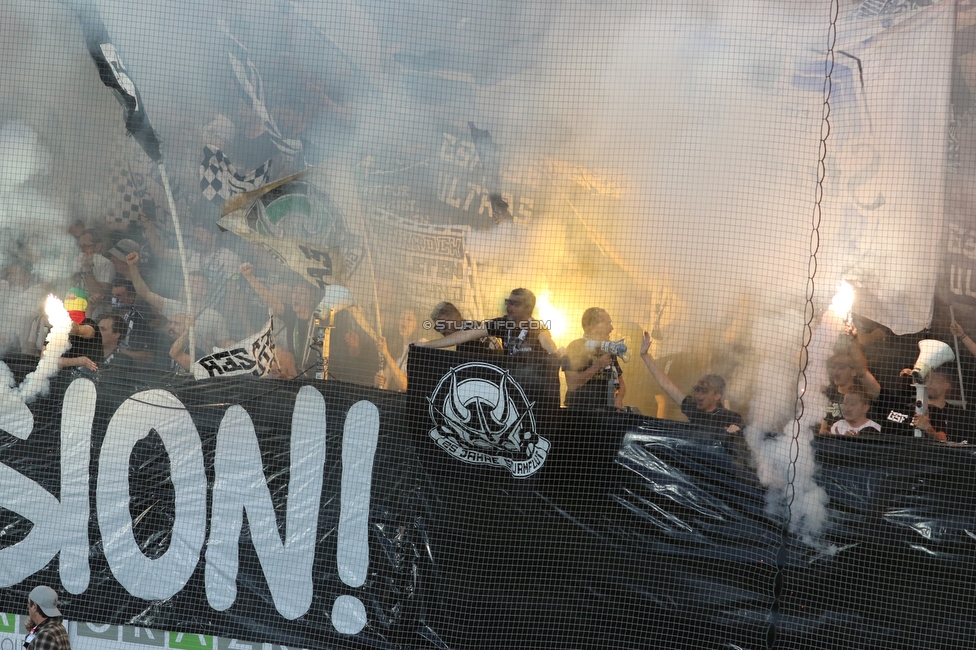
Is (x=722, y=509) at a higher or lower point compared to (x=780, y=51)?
lower

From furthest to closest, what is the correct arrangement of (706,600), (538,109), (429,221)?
(429,221) < (538,109) < (706,600)

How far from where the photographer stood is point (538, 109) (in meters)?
5.23

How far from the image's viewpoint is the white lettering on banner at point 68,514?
14.3ft

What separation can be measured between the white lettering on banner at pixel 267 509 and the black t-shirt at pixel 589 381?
1.30 metres

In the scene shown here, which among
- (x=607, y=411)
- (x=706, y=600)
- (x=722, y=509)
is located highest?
(x=607, y=411)

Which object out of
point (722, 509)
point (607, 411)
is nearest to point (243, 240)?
point (607, 411)

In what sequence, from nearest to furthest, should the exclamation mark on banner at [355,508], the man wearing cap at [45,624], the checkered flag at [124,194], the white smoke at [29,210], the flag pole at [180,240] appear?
the man wearing cap at [45,624], the exclamation mark on banner at [355,508], the flag pole at [180,240], the white smoke at [29,210], the checkered flag at [124,194]

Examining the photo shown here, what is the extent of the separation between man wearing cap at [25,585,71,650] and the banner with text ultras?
423 mm

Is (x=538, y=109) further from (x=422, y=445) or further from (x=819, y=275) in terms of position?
(x=422, y=445)

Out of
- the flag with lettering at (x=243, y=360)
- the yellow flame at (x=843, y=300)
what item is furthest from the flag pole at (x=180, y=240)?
the yellow flame at (x=843, y=300)

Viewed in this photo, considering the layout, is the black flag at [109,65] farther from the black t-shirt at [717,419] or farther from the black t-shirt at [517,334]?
the black t-shirt at [717,419]

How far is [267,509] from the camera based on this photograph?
4.22 m

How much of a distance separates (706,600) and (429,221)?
3.05 meters

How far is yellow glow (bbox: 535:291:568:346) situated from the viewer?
470 cm
